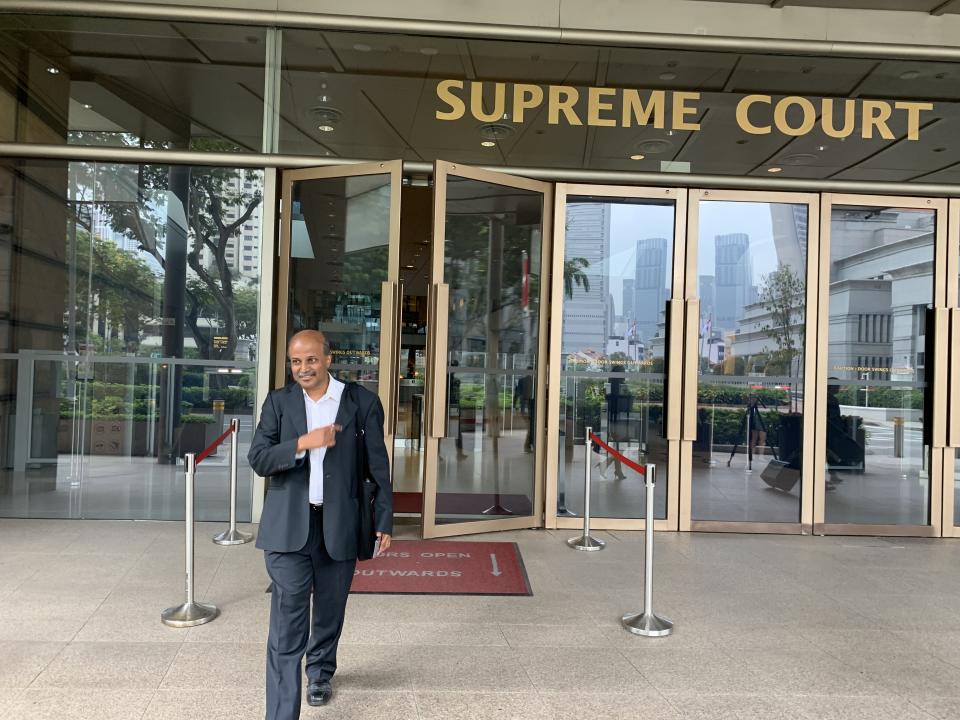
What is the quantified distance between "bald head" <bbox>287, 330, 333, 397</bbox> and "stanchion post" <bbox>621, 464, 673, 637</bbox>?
2.16 m

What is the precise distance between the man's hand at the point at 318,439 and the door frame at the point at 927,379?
5.42 metres

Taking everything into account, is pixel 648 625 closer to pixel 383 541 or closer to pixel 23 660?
pixel 383 541

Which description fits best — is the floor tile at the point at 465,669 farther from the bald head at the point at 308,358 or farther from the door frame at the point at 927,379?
the door frame at the point at 927,379

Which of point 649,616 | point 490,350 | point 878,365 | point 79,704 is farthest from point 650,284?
point 79,704

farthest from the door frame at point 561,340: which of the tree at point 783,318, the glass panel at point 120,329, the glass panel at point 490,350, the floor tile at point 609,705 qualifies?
the floor tile at point 609,705

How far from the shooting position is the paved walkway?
2945 millimetres

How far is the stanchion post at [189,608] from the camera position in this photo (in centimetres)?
375

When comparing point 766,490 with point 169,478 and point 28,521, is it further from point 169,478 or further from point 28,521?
point 28,521

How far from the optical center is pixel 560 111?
6488 mm

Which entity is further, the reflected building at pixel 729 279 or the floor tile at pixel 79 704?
→ the reflected building at pixel 729 279

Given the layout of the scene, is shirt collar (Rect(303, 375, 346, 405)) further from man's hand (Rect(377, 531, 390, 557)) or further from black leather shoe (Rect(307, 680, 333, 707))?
black leather shoe (Rect(307, 680, 333, 707))

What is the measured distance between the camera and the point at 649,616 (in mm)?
3867

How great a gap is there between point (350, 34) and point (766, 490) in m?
5.83

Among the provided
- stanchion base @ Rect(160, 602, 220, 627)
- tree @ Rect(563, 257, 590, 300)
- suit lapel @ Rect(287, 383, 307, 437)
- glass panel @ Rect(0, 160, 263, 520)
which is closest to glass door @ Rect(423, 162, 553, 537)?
tree @ Rect(563, 257, 590, 300)
